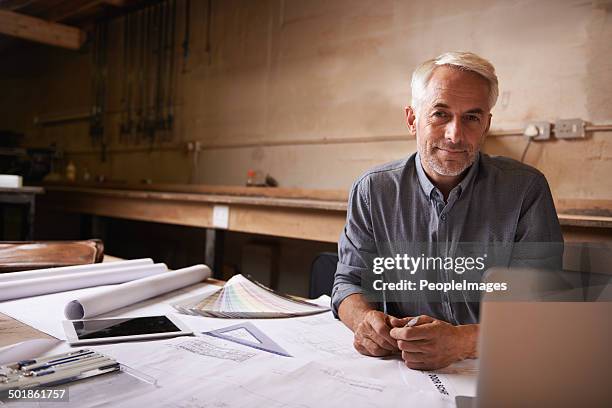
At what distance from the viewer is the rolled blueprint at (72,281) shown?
41.8 inches

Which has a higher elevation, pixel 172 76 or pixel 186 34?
pixel 186 34

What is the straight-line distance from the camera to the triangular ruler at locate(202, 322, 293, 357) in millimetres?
821

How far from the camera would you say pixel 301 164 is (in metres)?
3.69

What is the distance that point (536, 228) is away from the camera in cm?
117

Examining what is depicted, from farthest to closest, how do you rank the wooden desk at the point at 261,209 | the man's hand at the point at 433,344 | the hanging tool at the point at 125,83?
the hanging tool at the point at 125,83
the wooden desk at the point at 261,209
the man's hand at the point at 433,344

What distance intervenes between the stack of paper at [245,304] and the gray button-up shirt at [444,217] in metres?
0.12

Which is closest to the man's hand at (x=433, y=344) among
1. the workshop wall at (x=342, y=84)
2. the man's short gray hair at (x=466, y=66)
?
the man's short gray hair at (x=466, y=66)

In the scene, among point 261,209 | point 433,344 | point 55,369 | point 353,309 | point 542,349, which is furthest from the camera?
point 261,209

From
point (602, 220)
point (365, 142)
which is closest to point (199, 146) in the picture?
point (365, 142)

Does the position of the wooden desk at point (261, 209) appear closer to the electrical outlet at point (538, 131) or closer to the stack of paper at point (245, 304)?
the electrical outlet at point (538, 131)

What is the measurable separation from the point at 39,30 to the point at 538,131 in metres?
5.20

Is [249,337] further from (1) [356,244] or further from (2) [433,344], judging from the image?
(1) [356,244]

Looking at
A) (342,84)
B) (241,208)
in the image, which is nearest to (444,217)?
(241,208)

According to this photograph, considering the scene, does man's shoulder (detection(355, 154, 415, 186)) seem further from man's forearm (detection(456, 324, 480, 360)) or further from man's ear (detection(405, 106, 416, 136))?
man's forearm (detection(456, 324, 480, 360))
